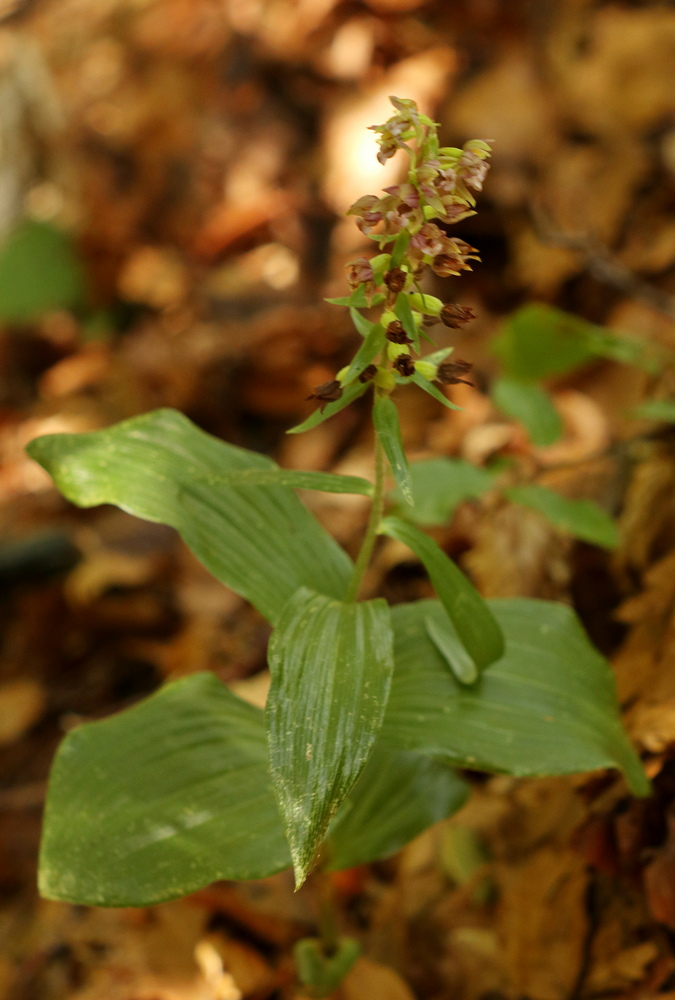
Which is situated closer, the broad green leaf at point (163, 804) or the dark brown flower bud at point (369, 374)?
the dark brown flower bud at point (369, 374)

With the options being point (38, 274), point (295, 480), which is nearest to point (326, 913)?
point (295, 480)

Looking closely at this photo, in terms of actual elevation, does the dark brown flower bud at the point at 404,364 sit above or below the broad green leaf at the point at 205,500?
above

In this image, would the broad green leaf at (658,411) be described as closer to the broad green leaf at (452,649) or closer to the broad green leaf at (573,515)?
the broad green leaf at (573,515)

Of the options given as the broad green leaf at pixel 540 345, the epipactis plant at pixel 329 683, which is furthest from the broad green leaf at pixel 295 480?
the broad green leaf at pixel 540 345

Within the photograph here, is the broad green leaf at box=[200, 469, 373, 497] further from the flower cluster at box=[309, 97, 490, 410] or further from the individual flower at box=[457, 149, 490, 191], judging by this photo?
the individual flower at box=[457, 149, 490, 191]

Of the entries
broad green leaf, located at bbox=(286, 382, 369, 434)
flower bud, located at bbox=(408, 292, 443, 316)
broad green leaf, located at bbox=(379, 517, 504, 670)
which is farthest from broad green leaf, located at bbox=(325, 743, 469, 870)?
flower bud, located at bbox=(408, 292, 443, 316)

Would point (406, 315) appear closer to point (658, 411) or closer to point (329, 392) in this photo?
point (329, 392)
